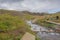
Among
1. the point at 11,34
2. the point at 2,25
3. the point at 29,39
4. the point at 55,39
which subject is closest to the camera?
the point at 29,39

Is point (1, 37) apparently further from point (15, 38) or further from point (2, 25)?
point (2, 25)

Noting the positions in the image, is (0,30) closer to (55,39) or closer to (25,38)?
(25,38)

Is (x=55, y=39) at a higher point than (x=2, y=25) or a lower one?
lower

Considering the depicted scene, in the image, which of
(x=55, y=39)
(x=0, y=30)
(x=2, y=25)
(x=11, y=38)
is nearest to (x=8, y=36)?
(x=11, y=38)

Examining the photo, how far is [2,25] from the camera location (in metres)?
20.3

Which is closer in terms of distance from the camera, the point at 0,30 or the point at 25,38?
the point at 25,38

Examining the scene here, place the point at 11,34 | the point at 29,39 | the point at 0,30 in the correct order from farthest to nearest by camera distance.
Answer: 1. the point at 0,30
2. the point at 11,34
3. the point at 29,39

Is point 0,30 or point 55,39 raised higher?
point 0,30

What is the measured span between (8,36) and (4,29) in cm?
291

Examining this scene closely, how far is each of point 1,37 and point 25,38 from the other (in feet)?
8.53

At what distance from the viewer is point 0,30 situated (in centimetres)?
1894

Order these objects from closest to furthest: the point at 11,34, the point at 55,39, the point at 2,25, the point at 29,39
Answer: the point at 29,39
the point at 11,34
the point at 2,25
the point at 55,39

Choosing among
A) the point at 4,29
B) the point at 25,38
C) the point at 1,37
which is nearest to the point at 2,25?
the point at 4,29

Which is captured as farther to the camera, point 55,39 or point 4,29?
point 55,39
